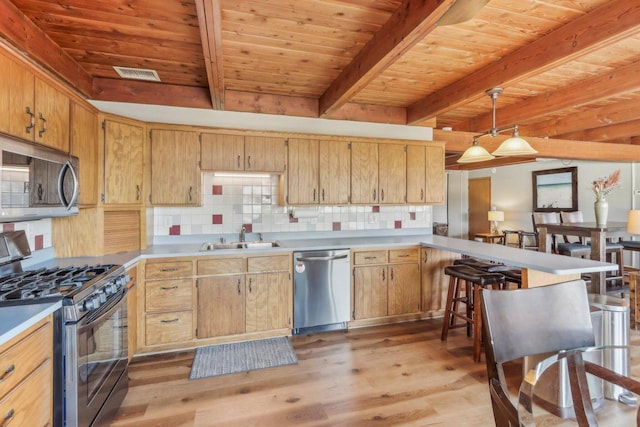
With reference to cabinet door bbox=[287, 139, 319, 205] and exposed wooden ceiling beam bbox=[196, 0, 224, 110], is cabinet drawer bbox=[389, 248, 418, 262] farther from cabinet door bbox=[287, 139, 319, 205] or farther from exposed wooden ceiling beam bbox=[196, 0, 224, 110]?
exposed wooden ceiling beam bbox=[196, 0, 224, 110]

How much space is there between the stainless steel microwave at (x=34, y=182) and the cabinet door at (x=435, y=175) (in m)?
3.58

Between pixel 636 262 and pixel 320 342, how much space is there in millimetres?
A: 6029

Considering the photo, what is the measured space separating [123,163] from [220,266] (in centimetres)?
128

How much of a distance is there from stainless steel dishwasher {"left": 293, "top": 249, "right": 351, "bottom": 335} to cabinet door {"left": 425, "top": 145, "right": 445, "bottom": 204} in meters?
1.51

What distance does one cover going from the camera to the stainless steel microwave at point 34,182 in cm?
167

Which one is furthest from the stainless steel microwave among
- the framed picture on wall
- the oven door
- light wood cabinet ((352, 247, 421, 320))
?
the framed picture on wall

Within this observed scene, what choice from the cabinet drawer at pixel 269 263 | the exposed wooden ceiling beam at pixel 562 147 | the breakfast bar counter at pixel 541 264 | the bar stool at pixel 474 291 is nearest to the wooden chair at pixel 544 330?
the breakfast bar counter at pixel 541 264

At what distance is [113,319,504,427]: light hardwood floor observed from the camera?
1991mm

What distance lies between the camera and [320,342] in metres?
3.07

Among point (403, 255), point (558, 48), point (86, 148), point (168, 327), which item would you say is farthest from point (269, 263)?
point (558, 48)

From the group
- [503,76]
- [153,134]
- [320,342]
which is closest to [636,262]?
[503,76]

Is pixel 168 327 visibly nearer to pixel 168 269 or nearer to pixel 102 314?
pixel 168 269

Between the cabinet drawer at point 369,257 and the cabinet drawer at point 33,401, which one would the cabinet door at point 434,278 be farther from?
the cabinet drawer at point 33,401

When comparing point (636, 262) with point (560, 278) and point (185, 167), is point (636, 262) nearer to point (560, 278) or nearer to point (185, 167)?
point (560, 278)
